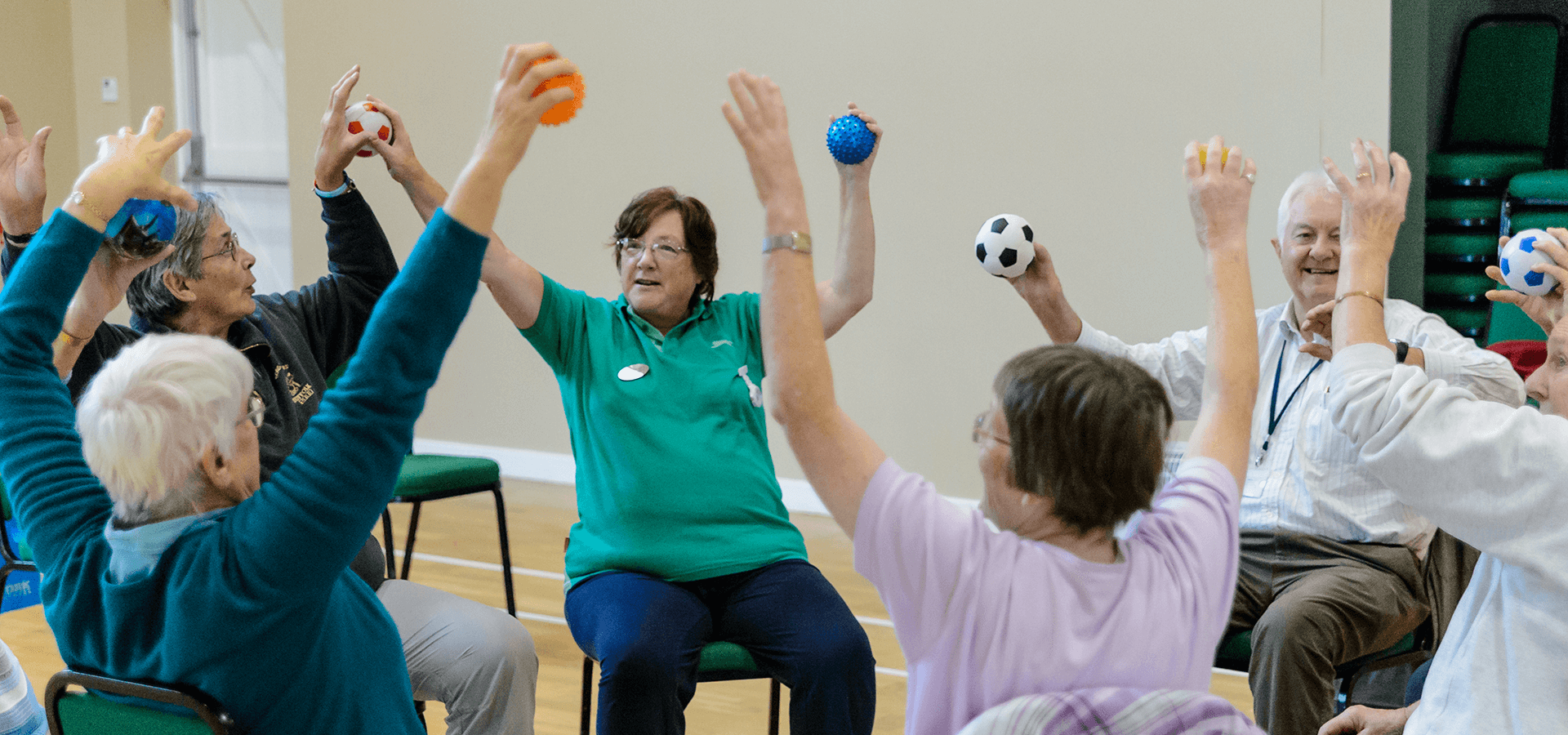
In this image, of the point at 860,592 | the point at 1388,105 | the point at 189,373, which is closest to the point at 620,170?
the point at 860,592

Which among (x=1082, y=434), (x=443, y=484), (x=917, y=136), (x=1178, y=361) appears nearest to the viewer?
(x=1082, y=434)

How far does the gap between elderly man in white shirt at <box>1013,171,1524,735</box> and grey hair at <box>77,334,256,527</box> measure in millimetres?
1564

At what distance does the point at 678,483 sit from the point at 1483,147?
3.64 meters

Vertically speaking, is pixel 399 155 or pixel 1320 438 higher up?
pixel 399 155

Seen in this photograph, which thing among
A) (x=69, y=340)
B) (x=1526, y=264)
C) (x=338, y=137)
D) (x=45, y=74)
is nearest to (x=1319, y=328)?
(x=1526, y=264)

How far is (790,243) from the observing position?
123 cm

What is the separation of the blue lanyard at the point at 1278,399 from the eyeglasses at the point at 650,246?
1.20 meters

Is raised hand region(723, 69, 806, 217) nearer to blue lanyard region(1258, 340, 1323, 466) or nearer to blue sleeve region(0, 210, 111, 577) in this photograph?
blue sleeve region(0, 210, 111, 577)

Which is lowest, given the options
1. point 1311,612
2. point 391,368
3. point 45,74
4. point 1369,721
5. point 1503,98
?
point 1369,721

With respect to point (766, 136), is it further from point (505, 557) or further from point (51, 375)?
point (505, 557)

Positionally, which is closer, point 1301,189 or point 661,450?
point 661,450

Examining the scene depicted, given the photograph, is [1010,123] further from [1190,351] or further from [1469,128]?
[1190,351]

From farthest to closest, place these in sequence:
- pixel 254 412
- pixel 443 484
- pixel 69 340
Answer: pixel 443 484 < pixel 69 340 < pixel 254 412

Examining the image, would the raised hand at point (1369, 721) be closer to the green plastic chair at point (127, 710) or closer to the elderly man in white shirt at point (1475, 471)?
the elderly man in white shirt at point (1475, 471)
